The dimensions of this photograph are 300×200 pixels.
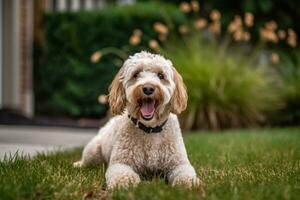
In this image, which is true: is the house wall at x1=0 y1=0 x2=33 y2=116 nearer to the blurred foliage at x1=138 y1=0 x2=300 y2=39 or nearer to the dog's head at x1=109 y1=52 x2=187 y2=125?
the blurred foliage at x1=138 y1=0 x2=300 y2=39

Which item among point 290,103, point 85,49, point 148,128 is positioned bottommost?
point 290,103

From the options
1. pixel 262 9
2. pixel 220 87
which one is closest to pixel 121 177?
pixel 220 87

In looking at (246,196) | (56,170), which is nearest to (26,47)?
(56,170)

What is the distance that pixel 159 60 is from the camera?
466cm

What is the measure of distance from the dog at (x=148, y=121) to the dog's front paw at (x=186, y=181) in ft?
0.11

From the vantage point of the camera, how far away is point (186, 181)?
428 cm

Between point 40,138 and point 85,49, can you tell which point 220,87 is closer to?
point 85,49

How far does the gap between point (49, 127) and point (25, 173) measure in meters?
6.22

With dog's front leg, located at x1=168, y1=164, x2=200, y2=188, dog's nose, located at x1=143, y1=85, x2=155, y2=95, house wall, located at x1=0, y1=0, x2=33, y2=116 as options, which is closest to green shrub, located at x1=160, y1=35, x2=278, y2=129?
house wall, located at x1=0, y1=0, x2=33, y2=116

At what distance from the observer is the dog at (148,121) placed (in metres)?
4.48

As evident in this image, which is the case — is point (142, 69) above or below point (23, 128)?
above

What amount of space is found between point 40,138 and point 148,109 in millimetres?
4422

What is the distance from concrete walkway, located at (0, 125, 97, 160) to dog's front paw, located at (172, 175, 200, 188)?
2595mm

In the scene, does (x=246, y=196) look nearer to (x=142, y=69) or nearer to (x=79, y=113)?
(x=142, y=69)
